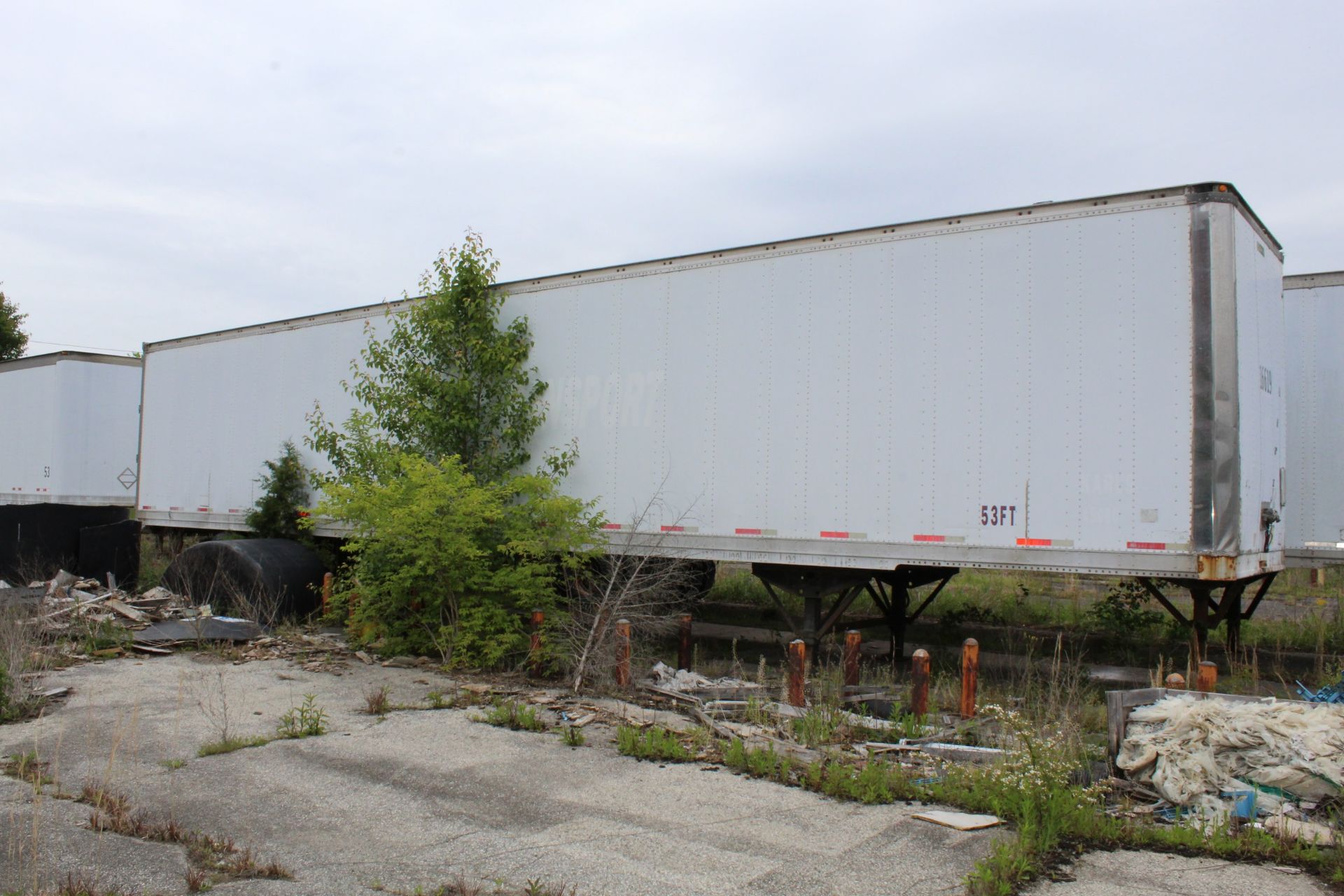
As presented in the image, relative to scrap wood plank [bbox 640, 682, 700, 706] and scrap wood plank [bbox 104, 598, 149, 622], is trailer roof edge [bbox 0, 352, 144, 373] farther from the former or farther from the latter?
scrap wood plank [bbox 640, 682, 700, 706]

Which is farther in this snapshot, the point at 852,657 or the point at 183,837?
the point at 852,657

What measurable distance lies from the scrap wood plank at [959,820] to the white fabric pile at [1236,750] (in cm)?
123

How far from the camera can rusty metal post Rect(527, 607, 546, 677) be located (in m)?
9.91

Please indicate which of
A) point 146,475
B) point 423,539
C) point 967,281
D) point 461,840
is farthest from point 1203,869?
point 146,475

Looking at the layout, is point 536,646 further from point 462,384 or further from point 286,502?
point 286,502

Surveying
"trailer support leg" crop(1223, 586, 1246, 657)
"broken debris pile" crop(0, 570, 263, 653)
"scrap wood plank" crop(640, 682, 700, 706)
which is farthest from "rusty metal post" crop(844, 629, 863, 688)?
"broken debris pile" crop(0, 570, 263, 653)

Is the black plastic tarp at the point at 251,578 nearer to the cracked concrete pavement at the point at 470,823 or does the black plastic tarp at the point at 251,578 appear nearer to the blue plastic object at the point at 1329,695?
the cracked concrete pavement at the point at 470,823

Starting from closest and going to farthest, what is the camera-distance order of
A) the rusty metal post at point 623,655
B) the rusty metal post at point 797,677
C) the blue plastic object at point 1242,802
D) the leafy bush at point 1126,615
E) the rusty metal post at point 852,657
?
the blue plastic object at point 1242,802, the rusty metal post at point 797,677, the rusty metal post at point 852,657, the rusty metal post at point 623,655, the leafy bush at point 1126,615

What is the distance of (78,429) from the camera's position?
65.7ft

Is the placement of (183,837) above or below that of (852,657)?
below

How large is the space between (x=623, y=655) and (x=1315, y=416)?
760cm

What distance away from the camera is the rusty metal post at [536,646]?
991 centimetres

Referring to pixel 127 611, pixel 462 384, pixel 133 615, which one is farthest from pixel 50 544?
pixel 462 384

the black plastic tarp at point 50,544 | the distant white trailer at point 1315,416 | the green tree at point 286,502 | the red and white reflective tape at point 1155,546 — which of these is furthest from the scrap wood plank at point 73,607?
the distant white trailer at point 1315,416
